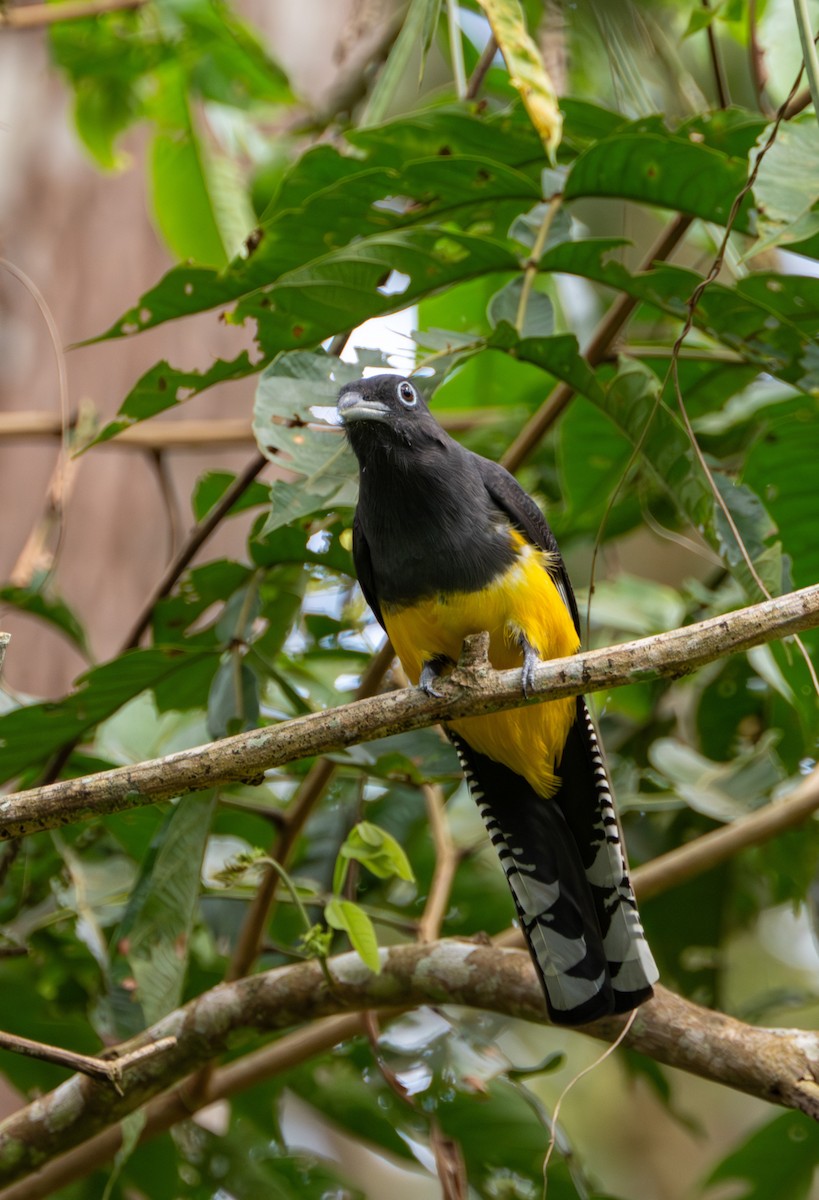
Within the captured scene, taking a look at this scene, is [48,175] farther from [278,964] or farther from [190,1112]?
[190,1112]

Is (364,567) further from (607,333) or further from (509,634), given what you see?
(607,333)

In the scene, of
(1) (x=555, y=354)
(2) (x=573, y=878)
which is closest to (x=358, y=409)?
(1) (x=555, y=354)

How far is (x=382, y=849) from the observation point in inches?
113

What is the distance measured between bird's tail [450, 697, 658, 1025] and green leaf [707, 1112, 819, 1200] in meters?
1.19

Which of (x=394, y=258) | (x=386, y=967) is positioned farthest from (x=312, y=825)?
(x=394, y=258)

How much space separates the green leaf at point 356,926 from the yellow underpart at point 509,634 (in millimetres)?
542

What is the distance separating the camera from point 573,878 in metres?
3.43

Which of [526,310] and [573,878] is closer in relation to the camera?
[526,310]

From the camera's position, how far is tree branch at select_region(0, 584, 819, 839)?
7.75 feet

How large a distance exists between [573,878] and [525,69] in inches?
79.5

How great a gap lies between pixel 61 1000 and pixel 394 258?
106 inches

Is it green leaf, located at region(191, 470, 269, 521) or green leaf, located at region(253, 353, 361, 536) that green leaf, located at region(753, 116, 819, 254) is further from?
green leaf, located at region(191, 470, 269, 521)

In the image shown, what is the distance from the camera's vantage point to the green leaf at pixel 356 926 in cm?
273

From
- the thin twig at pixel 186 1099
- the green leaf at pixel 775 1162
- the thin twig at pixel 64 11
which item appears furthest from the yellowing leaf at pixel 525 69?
the thin twig at pixel 64 11
